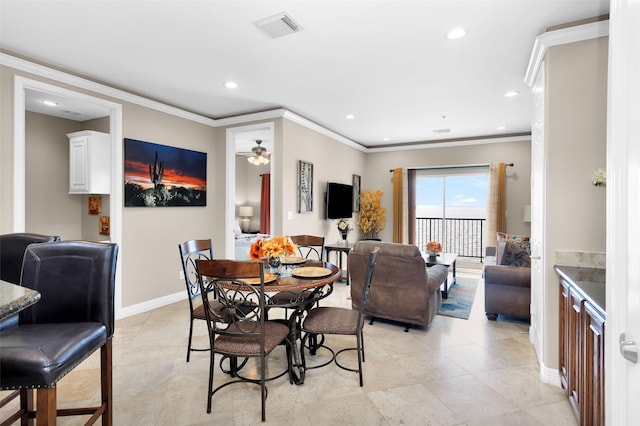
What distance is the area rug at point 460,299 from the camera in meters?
4.08

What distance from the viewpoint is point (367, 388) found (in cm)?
238

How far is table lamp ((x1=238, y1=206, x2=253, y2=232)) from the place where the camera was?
31.1 feet

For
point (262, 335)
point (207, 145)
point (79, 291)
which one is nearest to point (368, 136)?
point (207, 145)

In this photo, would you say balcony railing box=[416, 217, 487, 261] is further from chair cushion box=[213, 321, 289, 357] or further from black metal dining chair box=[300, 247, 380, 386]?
chair cushion box=[213, 321, 289, 357]

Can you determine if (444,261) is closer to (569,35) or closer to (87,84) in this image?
(569,35)

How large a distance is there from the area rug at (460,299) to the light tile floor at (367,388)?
2.38 feet

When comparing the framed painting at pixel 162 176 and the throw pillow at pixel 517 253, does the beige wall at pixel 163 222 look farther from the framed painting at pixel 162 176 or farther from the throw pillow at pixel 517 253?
the throw pillow at pixel 517 253

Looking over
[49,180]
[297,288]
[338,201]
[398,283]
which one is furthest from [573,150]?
[49,180]

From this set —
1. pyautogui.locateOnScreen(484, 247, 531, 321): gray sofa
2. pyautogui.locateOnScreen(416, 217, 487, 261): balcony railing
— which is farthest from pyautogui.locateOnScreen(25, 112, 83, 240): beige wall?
pyautogui.locateOnScreen(416, 217, 487, 261): balcony railing

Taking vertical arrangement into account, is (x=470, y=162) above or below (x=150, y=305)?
above

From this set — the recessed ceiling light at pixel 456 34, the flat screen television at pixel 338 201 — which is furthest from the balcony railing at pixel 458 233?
the recessed ceiling light at pixel 456 34

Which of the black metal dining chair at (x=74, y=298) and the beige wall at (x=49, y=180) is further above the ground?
the beige wall at (x=49, y=180)

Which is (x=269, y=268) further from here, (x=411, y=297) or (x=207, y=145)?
(x=207, y=145)

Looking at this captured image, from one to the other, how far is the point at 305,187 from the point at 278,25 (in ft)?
9.31
